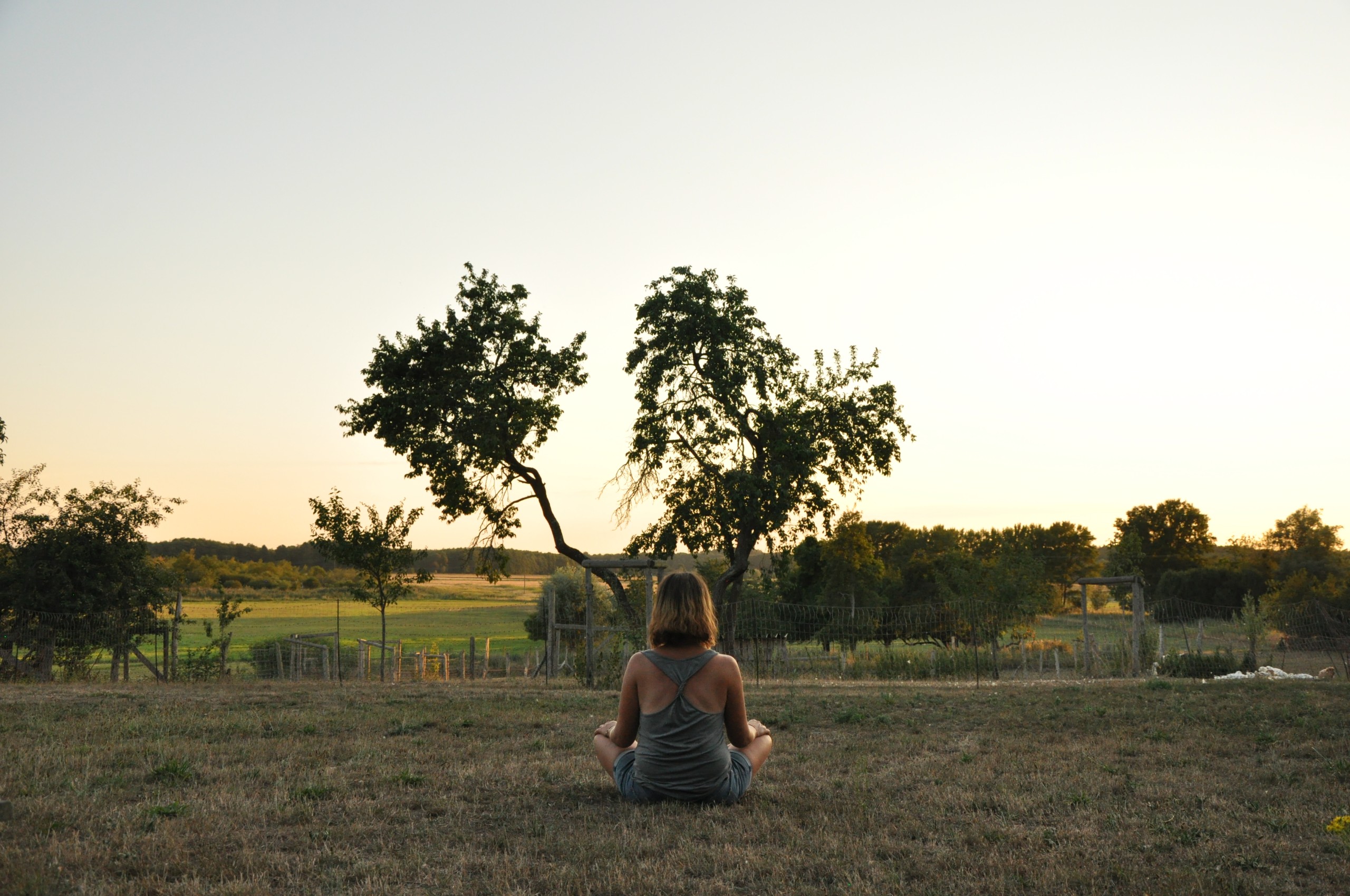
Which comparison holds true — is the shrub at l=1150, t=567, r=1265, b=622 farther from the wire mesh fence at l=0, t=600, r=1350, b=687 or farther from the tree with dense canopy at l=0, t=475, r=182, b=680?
the tree with dense canopy at l=0, t=475, r=182, b=680

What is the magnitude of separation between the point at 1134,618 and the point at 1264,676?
371 cm

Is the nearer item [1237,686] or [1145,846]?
[1145,846]

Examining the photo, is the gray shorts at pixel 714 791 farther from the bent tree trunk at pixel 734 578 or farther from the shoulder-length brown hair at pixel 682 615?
the bent tree trunk at pixel 734 578

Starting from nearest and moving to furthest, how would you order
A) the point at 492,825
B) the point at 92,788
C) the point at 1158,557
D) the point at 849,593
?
the point at 492,825
the point at 92,788
the point at 849,593
the point at 1158,557

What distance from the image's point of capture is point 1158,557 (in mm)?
68500

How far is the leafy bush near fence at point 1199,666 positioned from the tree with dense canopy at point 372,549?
17.8 metres

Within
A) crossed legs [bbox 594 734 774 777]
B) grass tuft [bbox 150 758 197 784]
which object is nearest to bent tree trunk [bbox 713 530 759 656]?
grass tuft [bbox 150 758 197 784]

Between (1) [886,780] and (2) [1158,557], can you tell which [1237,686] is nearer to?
(1) [886,780]

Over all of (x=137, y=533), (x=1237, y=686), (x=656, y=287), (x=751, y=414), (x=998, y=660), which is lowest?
(x=998, y=660)

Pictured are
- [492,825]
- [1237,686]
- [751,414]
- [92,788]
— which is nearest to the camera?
[492,825]

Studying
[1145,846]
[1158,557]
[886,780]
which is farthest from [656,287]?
[1158,557]

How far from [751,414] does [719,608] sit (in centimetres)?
629

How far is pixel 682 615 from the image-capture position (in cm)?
517

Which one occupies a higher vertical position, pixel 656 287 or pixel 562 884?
pixel 656 287
